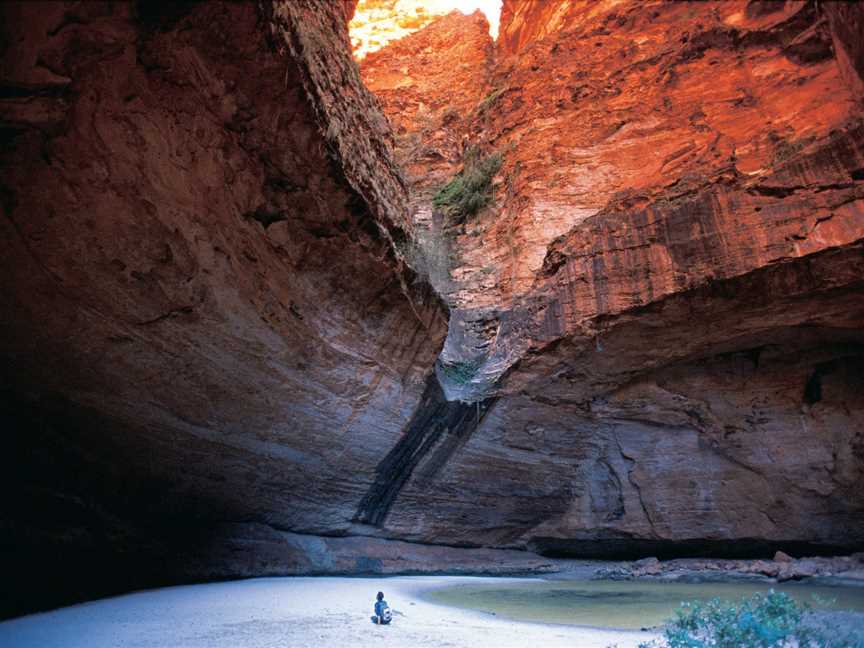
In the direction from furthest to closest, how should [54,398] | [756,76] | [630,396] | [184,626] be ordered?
1. [756,76]
2. [630,396]
3. [54,398]
4. [184,626]

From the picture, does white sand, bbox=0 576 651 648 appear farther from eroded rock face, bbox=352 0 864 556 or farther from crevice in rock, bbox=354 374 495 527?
eroded rock face, bbox=352 0 864 556

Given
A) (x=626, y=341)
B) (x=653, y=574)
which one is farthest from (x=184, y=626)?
(x=653, y=574)

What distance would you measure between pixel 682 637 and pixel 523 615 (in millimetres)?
2848

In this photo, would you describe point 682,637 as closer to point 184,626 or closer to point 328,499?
point 184,626

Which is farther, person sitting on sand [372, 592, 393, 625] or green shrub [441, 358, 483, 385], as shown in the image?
green shrub [441, 358, 483, 385]

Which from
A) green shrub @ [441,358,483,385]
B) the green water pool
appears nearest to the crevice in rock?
green shrub @ [441,358,483,385]

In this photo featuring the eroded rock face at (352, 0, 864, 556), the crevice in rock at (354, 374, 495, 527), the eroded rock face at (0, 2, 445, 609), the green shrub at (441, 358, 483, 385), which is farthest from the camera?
the green shrub at (441, 358, 483, 385)

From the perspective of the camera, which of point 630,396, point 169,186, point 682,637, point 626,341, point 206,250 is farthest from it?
point 630,396

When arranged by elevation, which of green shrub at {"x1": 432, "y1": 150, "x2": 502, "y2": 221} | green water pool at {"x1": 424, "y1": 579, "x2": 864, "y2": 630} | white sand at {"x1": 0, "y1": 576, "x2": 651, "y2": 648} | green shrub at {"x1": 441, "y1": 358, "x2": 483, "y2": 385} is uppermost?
green shrub at {"x1": 432, "y1": 150, "x2": 502, "y2": 221}

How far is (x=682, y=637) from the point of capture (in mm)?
2895

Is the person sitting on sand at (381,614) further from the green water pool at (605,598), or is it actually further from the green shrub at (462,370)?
the green shrub at (462,370)

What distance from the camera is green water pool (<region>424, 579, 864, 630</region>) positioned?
5.11 m

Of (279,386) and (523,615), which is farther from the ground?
(279,386)

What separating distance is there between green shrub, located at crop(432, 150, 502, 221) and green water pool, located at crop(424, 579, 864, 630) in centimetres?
997
